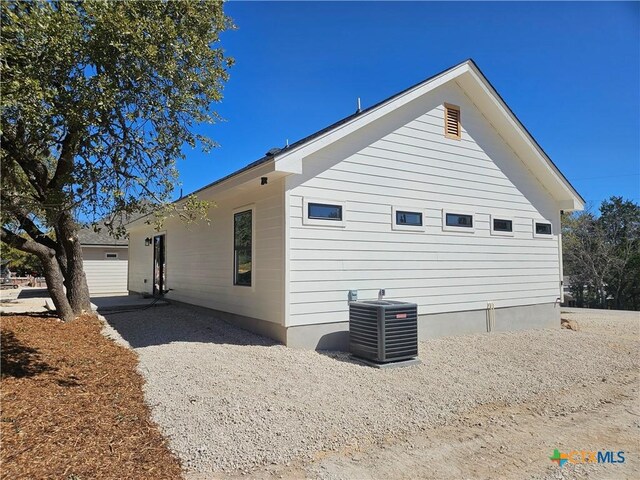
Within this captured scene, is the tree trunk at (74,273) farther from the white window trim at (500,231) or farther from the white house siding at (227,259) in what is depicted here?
the white window trim at (500,231)

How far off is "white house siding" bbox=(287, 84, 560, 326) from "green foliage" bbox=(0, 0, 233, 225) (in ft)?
7.60

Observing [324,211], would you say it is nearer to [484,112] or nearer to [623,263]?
[484,112]

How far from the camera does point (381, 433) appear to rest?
14.1 ft

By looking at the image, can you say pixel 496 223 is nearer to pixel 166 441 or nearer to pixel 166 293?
pixel 166 441

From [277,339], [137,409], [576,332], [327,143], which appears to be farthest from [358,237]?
[576,332]

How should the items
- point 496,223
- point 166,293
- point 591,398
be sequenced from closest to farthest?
point 591,398, point 496,223, point 166,293

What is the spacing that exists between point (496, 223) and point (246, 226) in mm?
6315

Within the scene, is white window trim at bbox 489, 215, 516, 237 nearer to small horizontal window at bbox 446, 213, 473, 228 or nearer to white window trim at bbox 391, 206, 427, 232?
small horizontal window at bbox 446, 213, 473, 228

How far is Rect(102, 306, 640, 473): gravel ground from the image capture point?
3984 millimetres

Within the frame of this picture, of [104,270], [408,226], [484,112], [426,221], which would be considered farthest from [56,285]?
[104,270]

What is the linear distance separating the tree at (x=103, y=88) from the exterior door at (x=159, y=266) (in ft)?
25.7

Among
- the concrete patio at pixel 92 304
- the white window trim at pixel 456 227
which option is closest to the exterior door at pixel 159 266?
the concrete patio at pixel 92 304

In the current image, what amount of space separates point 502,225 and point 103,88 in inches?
369

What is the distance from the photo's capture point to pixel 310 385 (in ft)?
18.3
